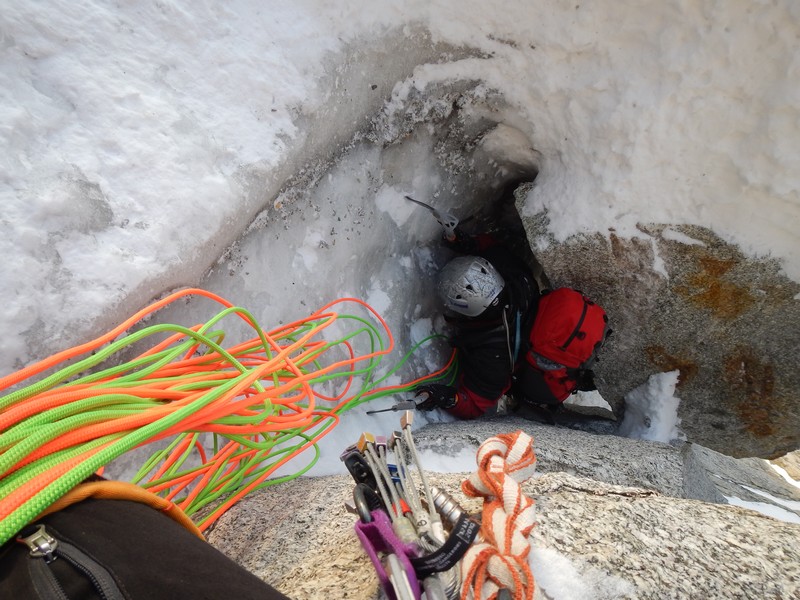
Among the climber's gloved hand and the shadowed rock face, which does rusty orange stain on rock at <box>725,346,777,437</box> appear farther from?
the climber's gloved hand

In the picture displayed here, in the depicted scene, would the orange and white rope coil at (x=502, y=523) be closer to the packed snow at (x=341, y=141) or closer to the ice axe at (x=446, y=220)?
the packed snow at (x=341, y=141)

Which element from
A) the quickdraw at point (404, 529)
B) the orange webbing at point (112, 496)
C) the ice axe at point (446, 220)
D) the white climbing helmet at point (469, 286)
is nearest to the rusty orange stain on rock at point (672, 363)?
the white climbing helmet at point (469, 286)

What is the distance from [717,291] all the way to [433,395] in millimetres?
1344

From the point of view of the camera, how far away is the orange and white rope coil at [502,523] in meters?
0.85

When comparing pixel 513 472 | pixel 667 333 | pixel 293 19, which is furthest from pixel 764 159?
pixel 293 19

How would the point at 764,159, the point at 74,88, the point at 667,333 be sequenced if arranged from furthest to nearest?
the point at 667,333 → the point at 764,159 → the point at 74,88

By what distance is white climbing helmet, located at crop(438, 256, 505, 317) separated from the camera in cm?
234

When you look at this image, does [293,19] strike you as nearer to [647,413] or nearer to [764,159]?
[764,159]

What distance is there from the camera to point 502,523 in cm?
94

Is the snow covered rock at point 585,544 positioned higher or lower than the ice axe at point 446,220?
lower

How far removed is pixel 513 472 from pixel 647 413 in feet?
6.00

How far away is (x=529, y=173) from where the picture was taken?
254cm

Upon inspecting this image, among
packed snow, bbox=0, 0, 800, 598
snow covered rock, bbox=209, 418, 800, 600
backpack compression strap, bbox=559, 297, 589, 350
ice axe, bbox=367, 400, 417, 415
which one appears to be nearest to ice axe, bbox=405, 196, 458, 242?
packed snow, bbox=0, 0, 800, 598

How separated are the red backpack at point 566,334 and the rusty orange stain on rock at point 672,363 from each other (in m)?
0.27
